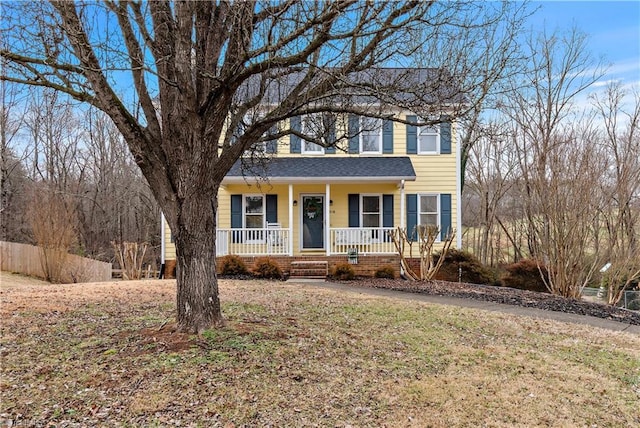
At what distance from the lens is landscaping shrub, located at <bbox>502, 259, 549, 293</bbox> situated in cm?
1341

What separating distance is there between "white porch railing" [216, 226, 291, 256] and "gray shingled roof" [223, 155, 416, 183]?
1.66 meters

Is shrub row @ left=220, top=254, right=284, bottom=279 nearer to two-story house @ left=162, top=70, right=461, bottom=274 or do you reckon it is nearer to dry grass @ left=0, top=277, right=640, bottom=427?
two-story house @ left=162, top=70, right=461, bottom=274

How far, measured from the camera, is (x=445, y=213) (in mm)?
15297

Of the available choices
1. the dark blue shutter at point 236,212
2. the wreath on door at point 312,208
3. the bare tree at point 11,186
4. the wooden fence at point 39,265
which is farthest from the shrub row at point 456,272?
the bare tree at point 11,186

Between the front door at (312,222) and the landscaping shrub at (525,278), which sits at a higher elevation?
the front door at (312,222)

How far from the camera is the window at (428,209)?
50.4ft

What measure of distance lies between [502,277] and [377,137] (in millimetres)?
6193

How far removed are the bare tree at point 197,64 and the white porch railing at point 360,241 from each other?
8981 mm

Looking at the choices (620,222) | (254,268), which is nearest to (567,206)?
(620,222)

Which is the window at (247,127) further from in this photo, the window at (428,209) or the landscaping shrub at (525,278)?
the landscaping shrub at (525,278)

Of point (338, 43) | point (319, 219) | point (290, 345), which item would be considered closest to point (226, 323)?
point (290, 345)

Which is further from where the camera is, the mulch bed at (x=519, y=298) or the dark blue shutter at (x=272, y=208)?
the dark blue shutter at (x=272, y=208)

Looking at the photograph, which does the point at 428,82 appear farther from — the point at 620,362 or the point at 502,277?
the point at 502,277

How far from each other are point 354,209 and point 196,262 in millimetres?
10591
